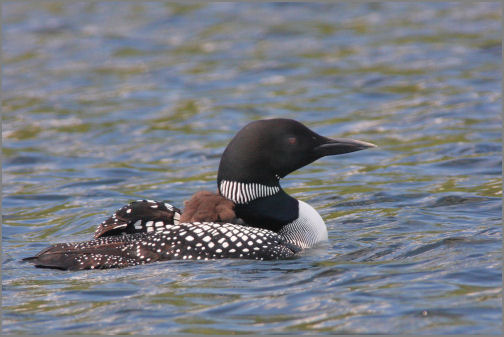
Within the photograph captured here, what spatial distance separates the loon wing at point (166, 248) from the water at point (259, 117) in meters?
0.07

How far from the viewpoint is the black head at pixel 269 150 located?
19.7 feet

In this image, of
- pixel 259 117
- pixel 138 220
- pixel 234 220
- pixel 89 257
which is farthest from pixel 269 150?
pixel 259 117

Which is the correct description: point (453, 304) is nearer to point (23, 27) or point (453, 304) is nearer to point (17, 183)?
point (17, 183)

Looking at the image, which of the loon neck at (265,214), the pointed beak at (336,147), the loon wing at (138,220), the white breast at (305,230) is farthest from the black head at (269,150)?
the loon wing at (138,220)

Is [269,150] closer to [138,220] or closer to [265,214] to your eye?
[265,214]

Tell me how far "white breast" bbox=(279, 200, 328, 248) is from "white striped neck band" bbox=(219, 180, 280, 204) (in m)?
0.26

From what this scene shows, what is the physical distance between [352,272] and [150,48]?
789 cm

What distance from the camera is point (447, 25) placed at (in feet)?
41.5

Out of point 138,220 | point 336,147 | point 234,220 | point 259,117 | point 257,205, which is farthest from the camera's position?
point 259,117

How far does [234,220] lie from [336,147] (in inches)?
33.9

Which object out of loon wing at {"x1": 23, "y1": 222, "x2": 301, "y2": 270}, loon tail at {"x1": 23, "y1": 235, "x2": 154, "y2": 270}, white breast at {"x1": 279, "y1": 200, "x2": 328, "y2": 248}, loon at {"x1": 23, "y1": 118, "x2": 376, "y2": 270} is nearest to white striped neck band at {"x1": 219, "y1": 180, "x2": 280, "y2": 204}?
loon at {"x1": 23, "y1": 118, "x2": 376, "y2": 270}

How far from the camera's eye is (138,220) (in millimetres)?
5844

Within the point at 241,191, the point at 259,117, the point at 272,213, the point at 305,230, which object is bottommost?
the point at 305,230

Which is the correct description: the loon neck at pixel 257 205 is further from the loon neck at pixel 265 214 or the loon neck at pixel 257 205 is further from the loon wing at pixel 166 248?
the loon wing at pixel 166 248
